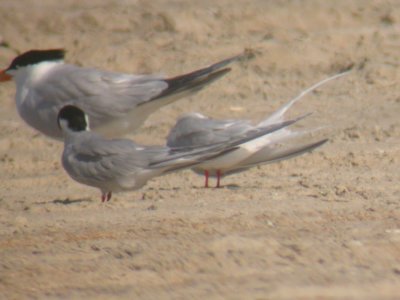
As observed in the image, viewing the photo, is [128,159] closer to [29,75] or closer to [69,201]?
[69,201]

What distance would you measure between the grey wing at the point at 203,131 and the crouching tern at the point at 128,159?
3.5 inches

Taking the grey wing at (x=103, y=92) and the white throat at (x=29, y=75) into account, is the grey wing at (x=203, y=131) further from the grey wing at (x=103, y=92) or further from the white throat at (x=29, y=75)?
the white throat at (x=29, y=75)

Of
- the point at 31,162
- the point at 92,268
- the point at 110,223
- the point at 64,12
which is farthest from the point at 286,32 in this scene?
the point at 92,268

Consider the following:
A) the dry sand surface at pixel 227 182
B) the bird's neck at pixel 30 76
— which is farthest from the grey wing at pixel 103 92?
the dry sand surface at pixel 227 182

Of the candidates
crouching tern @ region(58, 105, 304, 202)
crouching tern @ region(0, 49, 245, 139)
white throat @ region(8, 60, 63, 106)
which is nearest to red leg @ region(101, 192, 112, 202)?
crouching tern @ region(58, 105, 304, 202)

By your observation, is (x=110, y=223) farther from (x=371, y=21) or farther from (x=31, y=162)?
(x=371, y=21)

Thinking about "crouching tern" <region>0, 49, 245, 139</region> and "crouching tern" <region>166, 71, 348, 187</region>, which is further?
"crouching tern" <region>0, 49, 245, 139</region>

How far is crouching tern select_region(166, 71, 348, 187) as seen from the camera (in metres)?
6.97

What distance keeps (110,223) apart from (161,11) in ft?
13.5

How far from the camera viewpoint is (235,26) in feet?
31.9

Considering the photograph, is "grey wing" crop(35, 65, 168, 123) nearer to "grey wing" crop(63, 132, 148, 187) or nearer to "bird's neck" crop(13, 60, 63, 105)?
"bird's neck" crop(13, 60, 63, 105)

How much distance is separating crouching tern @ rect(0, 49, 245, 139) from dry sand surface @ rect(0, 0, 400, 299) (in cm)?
32

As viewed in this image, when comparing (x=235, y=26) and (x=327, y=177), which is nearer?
(x=327, y=177)

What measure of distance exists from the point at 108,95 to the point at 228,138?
117 cm
